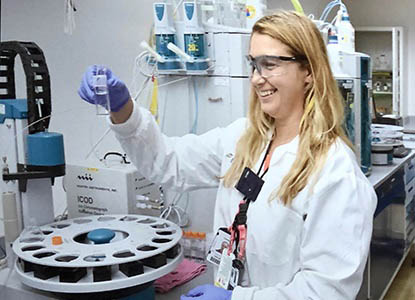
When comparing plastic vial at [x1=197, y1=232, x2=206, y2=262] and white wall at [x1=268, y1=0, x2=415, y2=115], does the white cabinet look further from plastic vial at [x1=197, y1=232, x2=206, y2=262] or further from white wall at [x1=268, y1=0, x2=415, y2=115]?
plastic vial at [x1=197, y1=232, x2=206, y2=262]

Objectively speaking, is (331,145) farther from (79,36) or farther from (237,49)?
(79,36)

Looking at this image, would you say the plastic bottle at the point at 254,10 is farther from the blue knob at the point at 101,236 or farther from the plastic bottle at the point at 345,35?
the blue knob at the point at 101,236

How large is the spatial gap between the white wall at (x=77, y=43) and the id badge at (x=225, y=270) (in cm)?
78

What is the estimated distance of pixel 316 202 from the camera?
1.21m

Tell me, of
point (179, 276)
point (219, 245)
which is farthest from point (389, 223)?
point (219, 245)

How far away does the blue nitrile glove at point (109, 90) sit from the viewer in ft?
4.50

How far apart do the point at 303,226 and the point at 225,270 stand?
10.7 inches

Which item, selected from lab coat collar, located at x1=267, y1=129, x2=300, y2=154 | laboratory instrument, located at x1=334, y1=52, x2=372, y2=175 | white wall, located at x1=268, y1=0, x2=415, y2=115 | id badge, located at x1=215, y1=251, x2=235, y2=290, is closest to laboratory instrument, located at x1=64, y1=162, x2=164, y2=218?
id badge, located at x1=215, y1=251, x2=235, y2=290

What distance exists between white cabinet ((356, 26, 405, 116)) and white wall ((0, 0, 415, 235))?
327 cm

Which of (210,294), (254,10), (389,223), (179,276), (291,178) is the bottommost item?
(389,223)

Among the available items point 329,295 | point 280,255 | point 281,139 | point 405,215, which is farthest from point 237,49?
point 405,215

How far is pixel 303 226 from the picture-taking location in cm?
125

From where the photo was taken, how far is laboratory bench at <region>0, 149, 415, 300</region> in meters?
2.75

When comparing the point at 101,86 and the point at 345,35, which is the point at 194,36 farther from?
the point at 345,35
